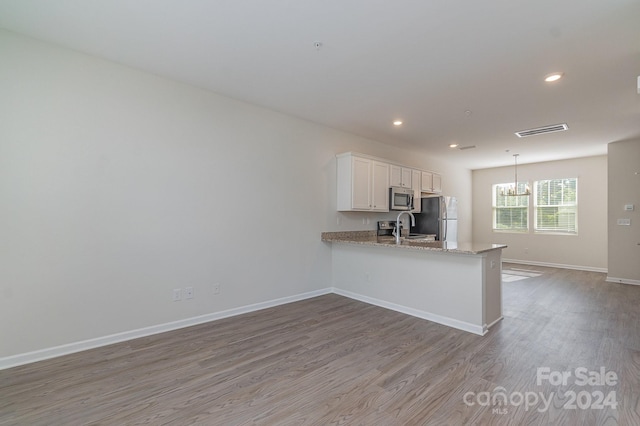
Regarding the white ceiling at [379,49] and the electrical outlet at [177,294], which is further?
the electrical outlet at [177,294]

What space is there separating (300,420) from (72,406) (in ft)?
5.08

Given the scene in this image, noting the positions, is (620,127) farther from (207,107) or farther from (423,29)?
(207,107)

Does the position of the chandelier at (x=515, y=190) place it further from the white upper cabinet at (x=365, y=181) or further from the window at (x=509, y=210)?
the white upper cabinet at (x=365, y=181)

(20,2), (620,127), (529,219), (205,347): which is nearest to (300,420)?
(205,347)

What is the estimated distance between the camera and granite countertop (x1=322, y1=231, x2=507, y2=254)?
329 cm

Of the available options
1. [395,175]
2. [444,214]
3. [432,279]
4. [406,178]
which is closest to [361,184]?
[395,175]

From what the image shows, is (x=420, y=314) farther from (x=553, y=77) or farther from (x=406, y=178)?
(x=553, y=77)

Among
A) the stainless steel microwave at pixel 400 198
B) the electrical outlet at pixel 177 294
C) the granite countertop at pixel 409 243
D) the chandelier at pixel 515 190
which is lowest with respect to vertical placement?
the electrical outlet at pixel 177 294

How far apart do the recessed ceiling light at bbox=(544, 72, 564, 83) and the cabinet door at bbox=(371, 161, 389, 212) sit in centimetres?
251

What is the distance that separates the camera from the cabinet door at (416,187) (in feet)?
19.4

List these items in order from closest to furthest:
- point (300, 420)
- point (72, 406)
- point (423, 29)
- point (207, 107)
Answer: point (300, 420)
point (72, 406)
point (423, 29)
point (207, 107)

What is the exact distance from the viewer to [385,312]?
3891 millimetres

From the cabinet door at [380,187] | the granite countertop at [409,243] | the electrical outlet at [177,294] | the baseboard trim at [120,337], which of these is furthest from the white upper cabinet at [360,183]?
the electrical outlet at [177,294]

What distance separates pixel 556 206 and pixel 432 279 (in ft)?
19.7
